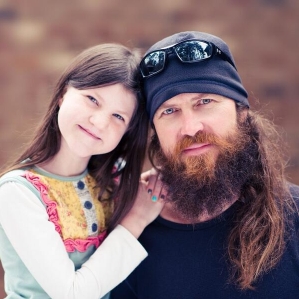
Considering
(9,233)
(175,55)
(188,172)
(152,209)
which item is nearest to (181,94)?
(175,55)

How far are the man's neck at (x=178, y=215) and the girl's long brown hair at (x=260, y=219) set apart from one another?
0.05m

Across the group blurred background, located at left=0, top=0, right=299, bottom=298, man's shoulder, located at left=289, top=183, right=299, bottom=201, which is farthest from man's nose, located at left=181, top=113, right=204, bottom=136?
blurred background, located at left=0, top=0, right=299, bottom=298

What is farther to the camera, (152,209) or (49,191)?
(152,209)

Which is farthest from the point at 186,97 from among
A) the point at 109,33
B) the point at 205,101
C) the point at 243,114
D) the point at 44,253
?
the point at 109,33

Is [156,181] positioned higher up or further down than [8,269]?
higher up

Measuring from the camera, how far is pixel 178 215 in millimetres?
1947

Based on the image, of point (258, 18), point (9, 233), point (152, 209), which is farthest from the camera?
point (258, 18)

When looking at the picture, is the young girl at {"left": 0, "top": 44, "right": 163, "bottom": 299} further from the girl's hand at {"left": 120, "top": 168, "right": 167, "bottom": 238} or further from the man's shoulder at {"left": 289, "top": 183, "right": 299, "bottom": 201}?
the man's shoulder at {"left": 289, "top": 183, "right": 299, "bottom": 201}

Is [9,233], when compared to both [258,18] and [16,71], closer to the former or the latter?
[16,71]

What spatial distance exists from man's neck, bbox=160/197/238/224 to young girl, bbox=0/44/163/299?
8 centimetres

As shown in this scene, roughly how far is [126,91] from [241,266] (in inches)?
27.5

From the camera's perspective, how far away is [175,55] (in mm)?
1775

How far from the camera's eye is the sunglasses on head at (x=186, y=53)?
5.76 ft

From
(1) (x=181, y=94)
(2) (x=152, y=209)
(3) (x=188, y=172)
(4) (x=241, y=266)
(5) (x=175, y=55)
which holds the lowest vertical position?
(4) (x=241, y=266)
